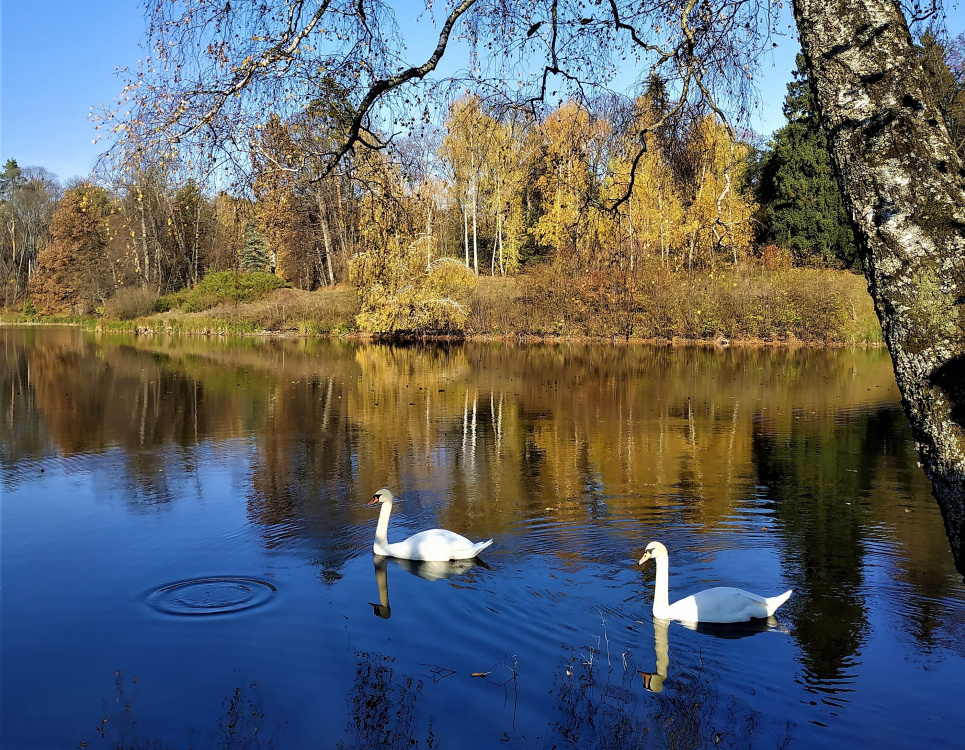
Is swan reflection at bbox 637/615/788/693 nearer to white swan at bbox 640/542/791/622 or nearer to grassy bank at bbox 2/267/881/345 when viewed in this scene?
white swan at bbox 640/542/791/622

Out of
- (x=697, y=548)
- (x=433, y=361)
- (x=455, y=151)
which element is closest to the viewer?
(x=697, y=548)

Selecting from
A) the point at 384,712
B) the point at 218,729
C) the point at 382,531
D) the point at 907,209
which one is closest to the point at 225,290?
the point at 382,531

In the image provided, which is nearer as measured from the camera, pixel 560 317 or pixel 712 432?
pixel 712 432

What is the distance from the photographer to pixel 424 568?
25.1 ft

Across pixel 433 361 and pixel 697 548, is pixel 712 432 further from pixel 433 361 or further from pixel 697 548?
pixel 433 361

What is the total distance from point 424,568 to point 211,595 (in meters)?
1.90

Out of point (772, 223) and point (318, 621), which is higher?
point (772, 223)

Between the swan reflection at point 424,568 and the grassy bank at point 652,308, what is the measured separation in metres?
27.6

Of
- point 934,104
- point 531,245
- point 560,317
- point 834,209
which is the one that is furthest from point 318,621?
point 531,245

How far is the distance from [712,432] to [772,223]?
30872 mm

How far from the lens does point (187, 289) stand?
5103 centimetres

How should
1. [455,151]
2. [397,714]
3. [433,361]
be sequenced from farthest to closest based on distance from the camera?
[433,361], [455,151], [397,714]

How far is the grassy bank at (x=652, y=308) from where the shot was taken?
32656 mm

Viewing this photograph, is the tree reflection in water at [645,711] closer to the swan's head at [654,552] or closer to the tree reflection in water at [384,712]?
the tree reflection in water at [384,712]
